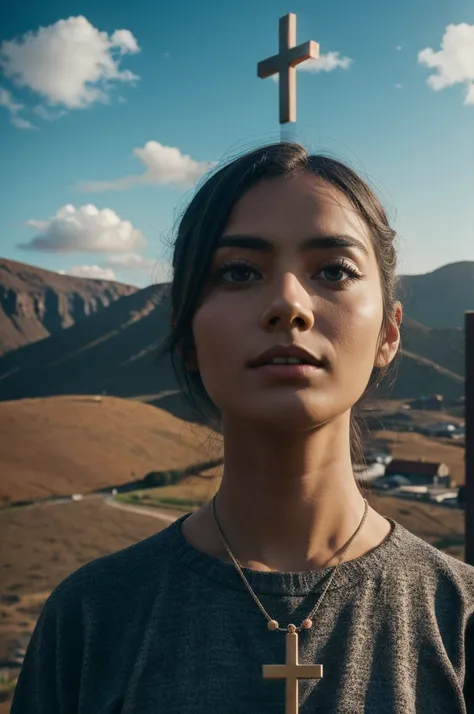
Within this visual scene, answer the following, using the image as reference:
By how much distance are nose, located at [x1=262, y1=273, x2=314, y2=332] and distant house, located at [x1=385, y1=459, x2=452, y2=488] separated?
4406 millimetres

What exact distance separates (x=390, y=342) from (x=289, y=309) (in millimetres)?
403

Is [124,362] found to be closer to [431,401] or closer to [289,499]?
[431,401]

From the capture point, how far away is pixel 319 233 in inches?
42.8

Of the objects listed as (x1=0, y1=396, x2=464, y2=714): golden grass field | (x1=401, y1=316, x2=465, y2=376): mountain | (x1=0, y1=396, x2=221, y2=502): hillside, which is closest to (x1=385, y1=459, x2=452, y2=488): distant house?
(x1=0, y1=396, x2=464, y2=714): golden grass field

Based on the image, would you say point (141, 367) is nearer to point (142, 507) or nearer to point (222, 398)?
point (142, 507)

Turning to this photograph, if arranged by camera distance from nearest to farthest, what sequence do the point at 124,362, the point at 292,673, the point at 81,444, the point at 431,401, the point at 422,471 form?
the point at 292,673 < the point at 422,471 < the point at 431,401 < the point at 81,444 < the point at 124,362

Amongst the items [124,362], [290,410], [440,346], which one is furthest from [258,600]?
[124,362]

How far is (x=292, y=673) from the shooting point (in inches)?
36.9

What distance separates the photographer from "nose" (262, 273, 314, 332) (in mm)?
993

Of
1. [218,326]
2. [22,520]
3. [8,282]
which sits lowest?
[22,520]

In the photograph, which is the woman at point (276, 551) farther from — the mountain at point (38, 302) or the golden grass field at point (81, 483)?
the mountain at point (38, 302)

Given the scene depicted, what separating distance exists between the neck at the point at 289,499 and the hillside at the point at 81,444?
431cm

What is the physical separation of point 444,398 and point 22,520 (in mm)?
3844

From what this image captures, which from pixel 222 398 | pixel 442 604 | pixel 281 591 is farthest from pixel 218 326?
pixel 442 604
